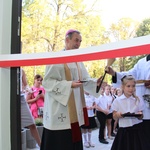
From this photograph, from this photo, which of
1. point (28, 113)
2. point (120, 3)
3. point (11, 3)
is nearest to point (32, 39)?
point (11, 3)

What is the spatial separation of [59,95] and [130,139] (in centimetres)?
56

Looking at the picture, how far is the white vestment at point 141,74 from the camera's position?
1449 millimetres

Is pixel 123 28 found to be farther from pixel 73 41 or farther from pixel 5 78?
pixel 5 78

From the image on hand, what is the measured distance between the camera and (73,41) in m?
1.40

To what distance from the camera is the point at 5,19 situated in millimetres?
1044

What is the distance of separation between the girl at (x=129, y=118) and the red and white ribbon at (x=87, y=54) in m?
0.75

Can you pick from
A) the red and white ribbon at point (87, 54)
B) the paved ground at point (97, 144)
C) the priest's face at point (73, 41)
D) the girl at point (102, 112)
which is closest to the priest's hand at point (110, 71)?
the priest's face at point (73, 41)

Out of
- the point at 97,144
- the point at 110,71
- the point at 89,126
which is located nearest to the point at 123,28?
the point at 110,71

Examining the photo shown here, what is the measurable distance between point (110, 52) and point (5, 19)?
0.56m

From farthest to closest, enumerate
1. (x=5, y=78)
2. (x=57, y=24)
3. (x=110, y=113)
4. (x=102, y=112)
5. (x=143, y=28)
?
1. (x=102, y=112)
2. (x=110, y=113)
3. (x=57, y=24)
4. (x=143, y=28)
5. (x=5, y=78)

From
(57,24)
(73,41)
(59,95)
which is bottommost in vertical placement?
(59,95)

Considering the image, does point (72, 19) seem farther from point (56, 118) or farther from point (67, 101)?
point (56, 118)

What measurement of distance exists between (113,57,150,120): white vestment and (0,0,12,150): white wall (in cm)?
75

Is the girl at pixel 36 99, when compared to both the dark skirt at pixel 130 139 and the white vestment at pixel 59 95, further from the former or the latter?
the dark skirt at pixel 130 139
